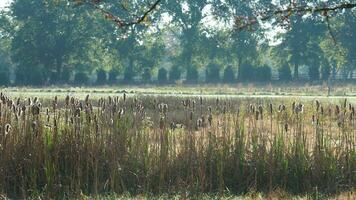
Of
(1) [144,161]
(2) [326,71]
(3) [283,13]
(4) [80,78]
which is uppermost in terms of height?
(3) [283,13]

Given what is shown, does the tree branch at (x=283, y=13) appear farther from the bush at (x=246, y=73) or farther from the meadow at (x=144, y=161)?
the bush at (x=246, y=73)

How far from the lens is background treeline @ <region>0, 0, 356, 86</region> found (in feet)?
159

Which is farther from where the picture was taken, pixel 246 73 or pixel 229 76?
pixel 229 76

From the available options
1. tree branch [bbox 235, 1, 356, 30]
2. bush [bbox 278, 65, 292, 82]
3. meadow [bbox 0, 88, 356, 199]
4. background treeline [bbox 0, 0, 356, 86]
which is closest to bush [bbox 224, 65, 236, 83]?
background treeline [bbox 0, 0, 356, 86]

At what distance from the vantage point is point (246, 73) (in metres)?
53.0

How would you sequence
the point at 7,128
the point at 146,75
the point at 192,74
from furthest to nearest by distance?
the point at 192,74, the point at 146,75, the point at 7,128

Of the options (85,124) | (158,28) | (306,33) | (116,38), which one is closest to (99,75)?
(116,38)

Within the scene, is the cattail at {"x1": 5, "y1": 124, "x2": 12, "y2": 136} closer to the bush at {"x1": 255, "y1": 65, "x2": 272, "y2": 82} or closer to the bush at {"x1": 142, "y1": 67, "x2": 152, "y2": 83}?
the bush at {"x1": 255, "y1": 65, "x2": 272, "y2": 82}

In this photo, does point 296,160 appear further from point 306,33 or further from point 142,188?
point 306,33

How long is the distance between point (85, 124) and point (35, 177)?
3.09 feet

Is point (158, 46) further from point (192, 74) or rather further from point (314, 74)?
point (314, 74)

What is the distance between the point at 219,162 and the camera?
24.9 feet


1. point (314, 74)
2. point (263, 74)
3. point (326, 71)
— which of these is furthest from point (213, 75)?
point (326, 71)

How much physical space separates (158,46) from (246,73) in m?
9.43
